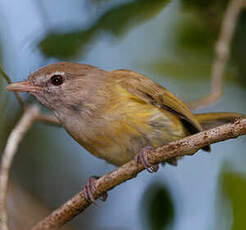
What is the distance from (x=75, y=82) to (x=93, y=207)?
1.15 meters

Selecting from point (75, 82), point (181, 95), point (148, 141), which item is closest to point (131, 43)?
point (181, 95)

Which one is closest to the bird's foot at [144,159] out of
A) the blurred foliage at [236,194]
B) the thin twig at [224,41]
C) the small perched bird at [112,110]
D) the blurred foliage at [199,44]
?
the small perched bird at [112,110]

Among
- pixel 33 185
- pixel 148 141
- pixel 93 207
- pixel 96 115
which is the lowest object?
pixel 93 207

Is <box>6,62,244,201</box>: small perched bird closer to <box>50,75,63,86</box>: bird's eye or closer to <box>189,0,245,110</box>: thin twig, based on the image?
<box>50,75,63,86</box>: bird's eye

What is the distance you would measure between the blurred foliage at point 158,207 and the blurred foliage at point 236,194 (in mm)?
553

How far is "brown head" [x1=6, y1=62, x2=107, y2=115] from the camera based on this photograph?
3.30m

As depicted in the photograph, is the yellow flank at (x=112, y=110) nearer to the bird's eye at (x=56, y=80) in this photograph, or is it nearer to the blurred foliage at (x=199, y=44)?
the bird's eye at (x=56, y=80)

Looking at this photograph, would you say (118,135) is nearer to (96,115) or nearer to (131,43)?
(96,115)

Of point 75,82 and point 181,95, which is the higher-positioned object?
point 75,82

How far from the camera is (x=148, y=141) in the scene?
3139 millimetres

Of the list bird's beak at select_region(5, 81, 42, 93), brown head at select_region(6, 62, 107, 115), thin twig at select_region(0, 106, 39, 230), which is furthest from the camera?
brown head at select_region(6, 62, 107, 115)

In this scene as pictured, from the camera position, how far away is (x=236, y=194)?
2.21 m

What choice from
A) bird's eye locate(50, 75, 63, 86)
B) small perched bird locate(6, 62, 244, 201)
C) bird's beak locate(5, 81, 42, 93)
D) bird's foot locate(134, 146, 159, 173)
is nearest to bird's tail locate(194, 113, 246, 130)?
small perched bird locate(6, 62, 244, 201)

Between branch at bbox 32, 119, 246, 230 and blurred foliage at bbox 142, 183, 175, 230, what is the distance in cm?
25
